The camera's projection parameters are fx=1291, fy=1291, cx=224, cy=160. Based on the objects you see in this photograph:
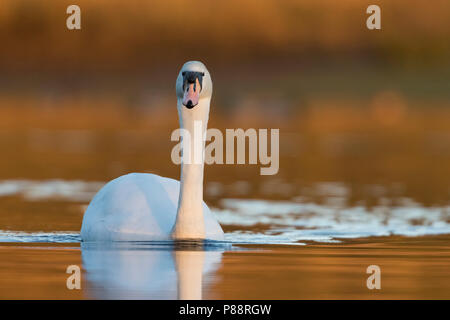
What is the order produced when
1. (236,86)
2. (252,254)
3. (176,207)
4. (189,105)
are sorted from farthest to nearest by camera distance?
(236,86) → (176,207) → (252,254) → (189,105)

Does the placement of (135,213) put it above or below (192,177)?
below

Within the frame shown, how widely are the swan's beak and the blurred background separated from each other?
26.4 feet

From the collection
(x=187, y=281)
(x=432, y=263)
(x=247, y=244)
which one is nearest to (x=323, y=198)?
(x=247, y=244)

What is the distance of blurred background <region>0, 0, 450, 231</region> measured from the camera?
80.2ft

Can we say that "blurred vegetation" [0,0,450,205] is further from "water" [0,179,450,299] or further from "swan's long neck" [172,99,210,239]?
"swan's long neck" [172,99,210,239]

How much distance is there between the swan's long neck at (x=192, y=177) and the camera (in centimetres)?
1282

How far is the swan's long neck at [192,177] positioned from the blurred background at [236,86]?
7.59 meters

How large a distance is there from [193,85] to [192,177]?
3.25 ft

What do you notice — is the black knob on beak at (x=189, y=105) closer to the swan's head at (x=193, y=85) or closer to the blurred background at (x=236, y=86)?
the swan's head at (x=193, y=85)

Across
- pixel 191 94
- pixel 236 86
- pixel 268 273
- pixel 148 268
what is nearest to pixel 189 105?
pixel 191 94

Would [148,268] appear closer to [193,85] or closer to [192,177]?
[192,177]

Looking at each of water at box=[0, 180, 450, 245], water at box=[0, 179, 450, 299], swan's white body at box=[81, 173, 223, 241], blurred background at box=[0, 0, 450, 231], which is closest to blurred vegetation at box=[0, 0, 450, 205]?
blurred background at box=[0, 0, 450, 231]

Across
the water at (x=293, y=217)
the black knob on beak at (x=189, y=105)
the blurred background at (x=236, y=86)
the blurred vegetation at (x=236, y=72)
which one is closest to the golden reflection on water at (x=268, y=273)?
the water at (x=293, y=217)

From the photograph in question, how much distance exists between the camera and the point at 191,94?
1268cm
